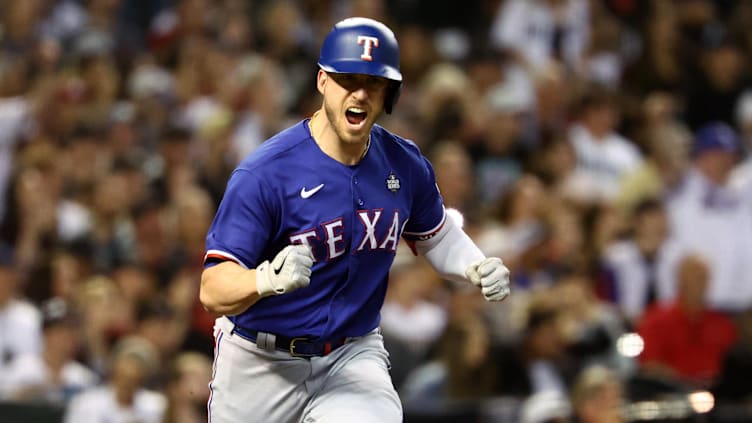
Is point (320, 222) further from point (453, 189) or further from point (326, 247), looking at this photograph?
point (453, 189)

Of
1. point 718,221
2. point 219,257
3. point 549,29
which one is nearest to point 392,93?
point 219,257

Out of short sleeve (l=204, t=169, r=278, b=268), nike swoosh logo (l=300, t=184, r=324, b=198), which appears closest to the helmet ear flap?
nike swoosh logo (l=300, t=184, r=324, b=198)

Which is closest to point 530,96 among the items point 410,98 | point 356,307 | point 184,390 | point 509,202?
point 410,98

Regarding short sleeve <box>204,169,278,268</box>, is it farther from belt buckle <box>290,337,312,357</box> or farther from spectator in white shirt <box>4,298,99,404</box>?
spectator in white shirt <box>4,298,99,404</box>

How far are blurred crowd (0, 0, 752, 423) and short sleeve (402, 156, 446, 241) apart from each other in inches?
98.5

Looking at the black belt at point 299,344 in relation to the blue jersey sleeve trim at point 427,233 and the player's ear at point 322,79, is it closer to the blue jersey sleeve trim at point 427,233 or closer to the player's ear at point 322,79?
the blue jersey sleeve trim at point 427,233

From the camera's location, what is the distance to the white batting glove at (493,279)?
186 inches

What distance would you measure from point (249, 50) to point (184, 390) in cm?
488

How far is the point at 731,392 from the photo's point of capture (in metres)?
8.52

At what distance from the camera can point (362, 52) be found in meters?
4.60

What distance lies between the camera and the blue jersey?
455 cm

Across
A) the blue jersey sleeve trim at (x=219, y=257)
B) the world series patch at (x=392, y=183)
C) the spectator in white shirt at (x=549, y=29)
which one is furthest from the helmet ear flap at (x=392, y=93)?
the spectator in white shirt at (x=549, y=29)

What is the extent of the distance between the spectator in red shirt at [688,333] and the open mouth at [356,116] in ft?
15.2

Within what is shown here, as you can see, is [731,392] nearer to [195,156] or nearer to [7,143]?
[195,156]
